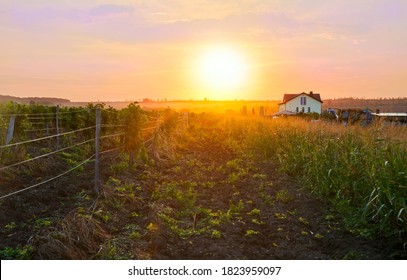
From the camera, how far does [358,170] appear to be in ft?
24.3

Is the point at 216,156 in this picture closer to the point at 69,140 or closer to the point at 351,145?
the point at 69,140

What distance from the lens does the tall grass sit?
18.9 ft

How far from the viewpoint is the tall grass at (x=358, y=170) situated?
5762mm

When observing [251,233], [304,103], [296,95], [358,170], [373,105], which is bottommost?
[251,233]

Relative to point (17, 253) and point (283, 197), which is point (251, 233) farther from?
point (17, 253)

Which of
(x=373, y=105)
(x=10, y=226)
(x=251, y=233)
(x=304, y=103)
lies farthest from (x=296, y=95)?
(x=373, y=105)

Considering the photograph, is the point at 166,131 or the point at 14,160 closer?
the point at 14,160

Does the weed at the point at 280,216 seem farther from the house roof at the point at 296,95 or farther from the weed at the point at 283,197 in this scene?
the house roof at the point at 296,95

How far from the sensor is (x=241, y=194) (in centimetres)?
866

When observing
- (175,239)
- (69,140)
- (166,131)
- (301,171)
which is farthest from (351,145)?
(69,140)

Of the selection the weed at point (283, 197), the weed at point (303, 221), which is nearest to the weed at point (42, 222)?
the weed at point (303, 221)

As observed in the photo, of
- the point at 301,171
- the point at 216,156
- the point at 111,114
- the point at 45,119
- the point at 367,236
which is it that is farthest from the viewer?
the point at 111,114

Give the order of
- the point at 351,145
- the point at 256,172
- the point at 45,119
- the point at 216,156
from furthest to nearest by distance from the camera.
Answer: the point at 45,119 < the point at 216,156 < the point at 256,172 < the point at 351,145

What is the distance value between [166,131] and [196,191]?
26.9ft
